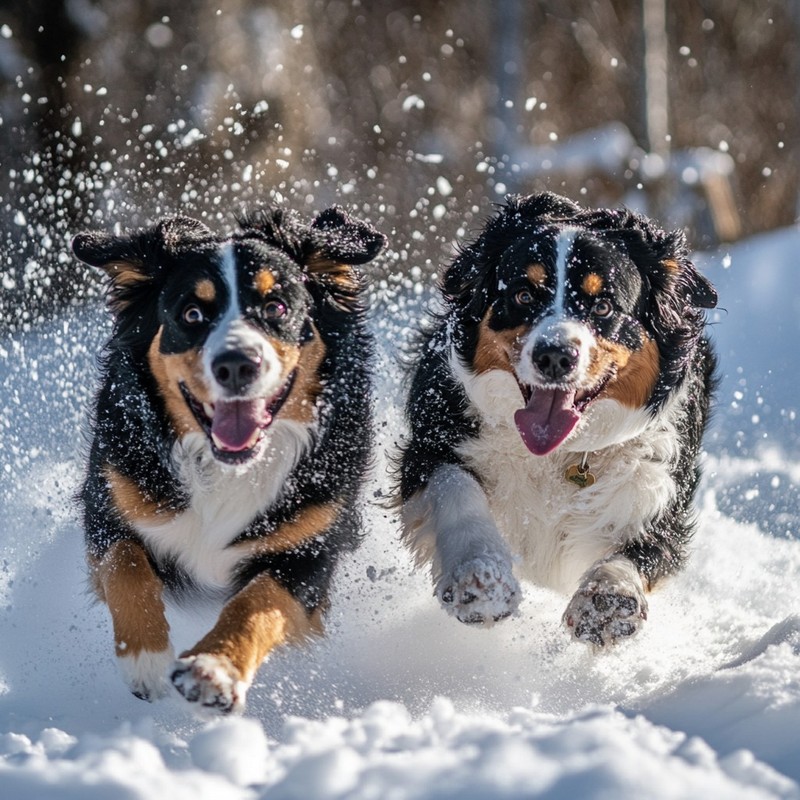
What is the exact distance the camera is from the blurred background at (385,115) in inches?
383

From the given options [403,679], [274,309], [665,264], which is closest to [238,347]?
[274,309]

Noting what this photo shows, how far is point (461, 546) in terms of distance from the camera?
11.9ft

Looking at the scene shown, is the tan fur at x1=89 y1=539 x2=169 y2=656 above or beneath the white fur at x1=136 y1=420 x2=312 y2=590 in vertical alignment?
beneath

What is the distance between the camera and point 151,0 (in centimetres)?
1162

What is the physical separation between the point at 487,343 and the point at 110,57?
8.25m

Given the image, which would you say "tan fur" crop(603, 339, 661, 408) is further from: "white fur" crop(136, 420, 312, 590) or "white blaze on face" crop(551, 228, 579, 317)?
"white fur" crop(136, 420, 312, 590)

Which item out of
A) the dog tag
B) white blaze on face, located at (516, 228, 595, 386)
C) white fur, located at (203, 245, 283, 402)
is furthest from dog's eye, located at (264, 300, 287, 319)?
the dog tag

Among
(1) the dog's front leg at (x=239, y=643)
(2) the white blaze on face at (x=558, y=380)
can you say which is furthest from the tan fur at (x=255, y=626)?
(2) the white blaze on face at (x=558, y=380)

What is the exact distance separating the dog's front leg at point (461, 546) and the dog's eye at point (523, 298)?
67cm

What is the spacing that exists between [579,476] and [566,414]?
0.49m

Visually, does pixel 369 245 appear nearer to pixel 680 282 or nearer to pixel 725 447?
pixel 680 282

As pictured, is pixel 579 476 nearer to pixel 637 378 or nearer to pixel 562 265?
pixel 637 378

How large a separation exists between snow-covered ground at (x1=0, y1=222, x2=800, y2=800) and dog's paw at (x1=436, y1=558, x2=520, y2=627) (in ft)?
0.87

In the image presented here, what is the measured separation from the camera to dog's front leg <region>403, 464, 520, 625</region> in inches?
136
